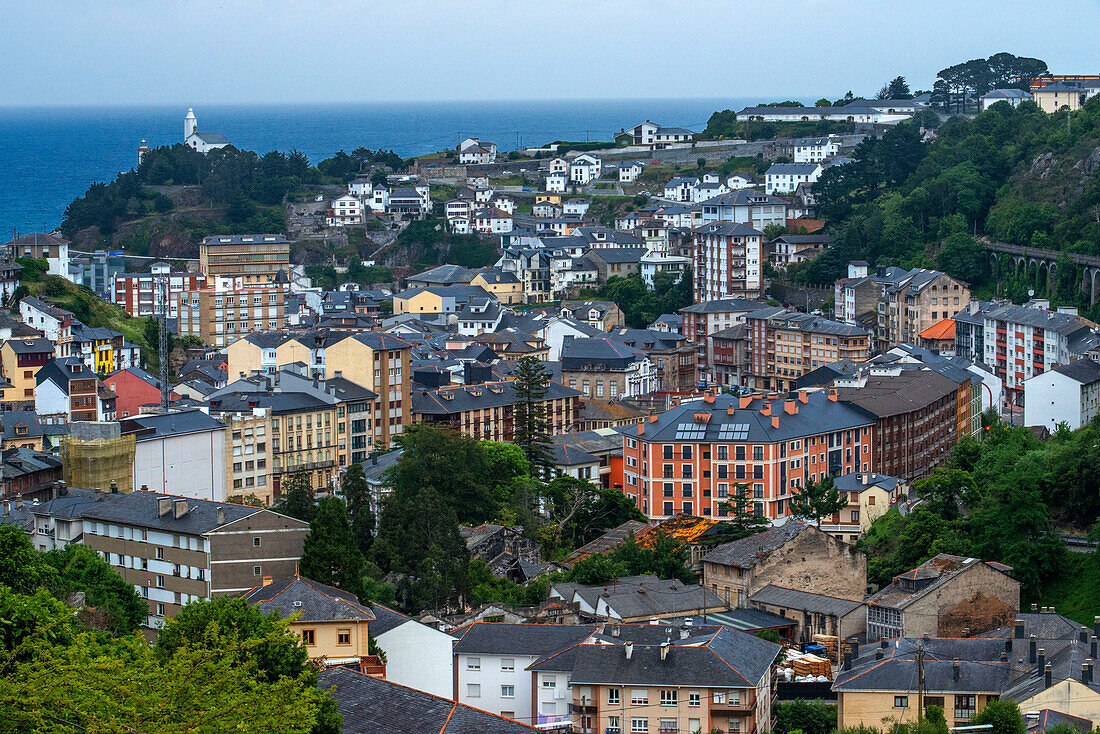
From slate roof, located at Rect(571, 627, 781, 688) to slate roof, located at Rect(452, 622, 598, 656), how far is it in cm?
124

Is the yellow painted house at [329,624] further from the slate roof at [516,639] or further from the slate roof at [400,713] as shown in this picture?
the slate roof at [400,713]

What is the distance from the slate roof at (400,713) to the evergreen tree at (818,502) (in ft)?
72.1

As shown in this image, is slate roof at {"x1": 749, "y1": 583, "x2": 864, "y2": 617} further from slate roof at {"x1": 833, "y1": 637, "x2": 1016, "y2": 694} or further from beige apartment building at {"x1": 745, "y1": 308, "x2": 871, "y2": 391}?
beige apartment building at {"x1": 745, "y1": 308, "x2": 871, "y2": 391}

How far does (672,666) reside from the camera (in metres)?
30.9

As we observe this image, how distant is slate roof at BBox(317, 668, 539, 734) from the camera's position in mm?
24859

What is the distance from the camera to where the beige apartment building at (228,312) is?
275ft

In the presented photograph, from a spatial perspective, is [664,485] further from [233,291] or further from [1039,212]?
[233,291]

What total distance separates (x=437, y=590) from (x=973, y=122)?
199 ft

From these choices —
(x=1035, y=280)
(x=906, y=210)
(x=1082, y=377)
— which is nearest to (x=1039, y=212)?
(x=1035, y=280)

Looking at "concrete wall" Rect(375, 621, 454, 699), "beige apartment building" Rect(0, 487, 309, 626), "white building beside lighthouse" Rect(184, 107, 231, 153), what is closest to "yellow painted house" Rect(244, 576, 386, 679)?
"concrete wall" Rect(375, 621, 454, 699)

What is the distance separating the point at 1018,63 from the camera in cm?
11344

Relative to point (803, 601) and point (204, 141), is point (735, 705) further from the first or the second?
point (204, 141)

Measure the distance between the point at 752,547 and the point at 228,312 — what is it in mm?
47556

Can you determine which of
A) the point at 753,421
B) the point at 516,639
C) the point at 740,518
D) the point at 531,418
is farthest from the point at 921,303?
the point at 516,639
